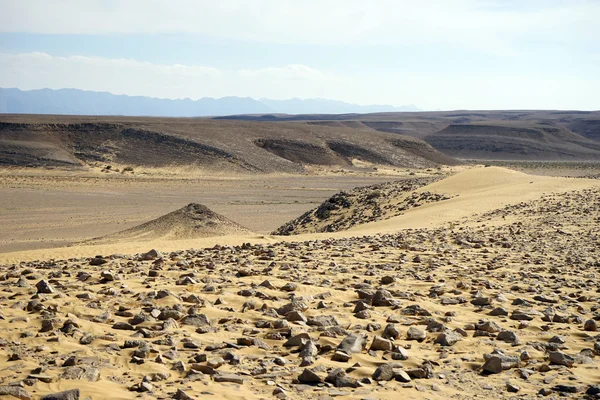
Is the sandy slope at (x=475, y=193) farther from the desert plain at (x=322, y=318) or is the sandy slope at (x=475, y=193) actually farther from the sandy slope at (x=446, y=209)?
the desert plain at (x=322, y=318)

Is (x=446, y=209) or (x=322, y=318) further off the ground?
(x=322, y=318)

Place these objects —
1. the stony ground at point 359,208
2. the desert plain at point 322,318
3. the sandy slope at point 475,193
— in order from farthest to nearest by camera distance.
Result: 1. the stony ground at point 359,208
2. the sandy slope at point 475,193
3. the desert plain at point 322,318

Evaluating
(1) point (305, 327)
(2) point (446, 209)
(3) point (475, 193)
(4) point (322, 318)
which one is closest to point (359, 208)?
(2) point (446, 209)

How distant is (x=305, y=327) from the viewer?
7.32 m

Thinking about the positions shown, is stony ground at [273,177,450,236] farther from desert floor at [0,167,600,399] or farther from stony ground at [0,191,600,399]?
stony ground at [0,191,600,399]

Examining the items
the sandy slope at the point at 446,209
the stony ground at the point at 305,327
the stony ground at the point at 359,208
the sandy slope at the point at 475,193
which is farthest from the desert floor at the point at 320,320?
the stony ground at the point at 359,208

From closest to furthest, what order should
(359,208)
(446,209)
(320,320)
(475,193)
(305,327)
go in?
(305,327) → (320,320) → (446,209) → (359,208) → (475,193)

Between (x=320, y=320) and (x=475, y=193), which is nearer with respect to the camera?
(x=320, y=320)

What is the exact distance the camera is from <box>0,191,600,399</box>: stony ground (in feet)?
18.8

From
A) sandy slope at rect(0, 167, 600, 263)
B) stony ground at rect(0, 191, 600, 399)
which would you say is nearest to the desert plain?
stony ground at rect(0, 191, 600, 399)

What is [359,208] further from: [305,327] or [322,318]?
[305,327]

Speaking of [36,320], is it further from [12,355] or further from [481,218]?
[481,218]

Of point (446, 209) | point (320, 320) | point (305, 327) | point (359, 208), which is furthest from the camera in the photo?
point (359, 208)

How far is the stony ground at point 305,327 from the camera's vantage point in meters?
5.73
